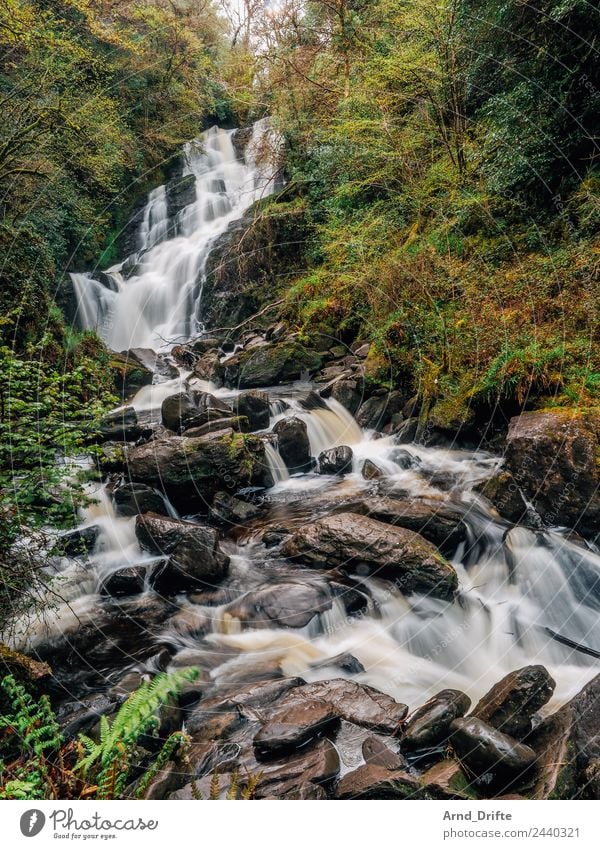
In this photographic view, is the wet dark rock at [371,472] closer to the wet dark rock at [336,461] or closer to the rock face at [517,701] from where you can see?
the wet dark rock at [336,461]

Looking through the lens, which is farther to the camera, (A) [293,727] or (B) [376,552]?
(B) [376,552]

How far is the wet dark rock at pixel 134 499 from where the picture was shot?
263 inches

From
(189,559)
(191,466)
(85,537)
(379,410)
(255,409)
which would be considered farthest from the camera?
(255,409)

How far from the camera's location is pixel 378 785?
8.81 ft

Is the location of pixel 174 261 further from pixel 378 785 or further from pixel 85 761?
pixel 378 785

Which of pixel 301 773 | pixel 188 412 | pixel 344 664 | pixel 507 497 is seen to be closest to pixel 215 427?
pixel 188 412

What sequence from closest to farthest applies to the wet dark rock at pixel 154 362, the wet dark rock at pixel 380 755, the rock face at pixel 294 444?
the wet dark rock at pixel 380 755 < the rock face at pixel 294 444 < the wet dark rock at pixel 154 362

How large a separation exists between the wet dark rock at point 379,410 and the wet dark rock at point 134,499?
15.3ft

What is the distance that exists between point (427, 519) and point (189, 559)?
127 inches

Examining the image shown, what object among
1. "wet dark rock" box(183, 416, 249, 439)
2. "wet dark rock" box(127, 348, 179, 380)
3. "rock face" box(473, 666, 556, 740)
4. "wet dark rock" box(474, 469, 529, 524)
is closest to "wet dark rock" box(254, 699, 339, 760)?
"rock face" box(473, 666, 556, 740)

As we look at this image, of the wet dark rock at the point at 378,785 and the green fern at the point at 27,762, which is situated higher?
the green fern at the point at 27,762

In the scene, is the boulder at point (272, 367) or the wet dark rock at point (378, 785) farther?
the boulder at point (272, 367)

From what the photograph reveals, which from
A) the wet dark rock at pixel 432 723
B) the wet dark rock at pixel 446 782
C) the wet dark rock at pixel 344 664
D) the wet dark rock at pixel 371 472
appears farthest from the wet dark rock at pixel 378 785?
the wet dark rock at pixel 371 472

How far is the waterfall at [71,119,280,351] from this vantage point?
15.2 meters
